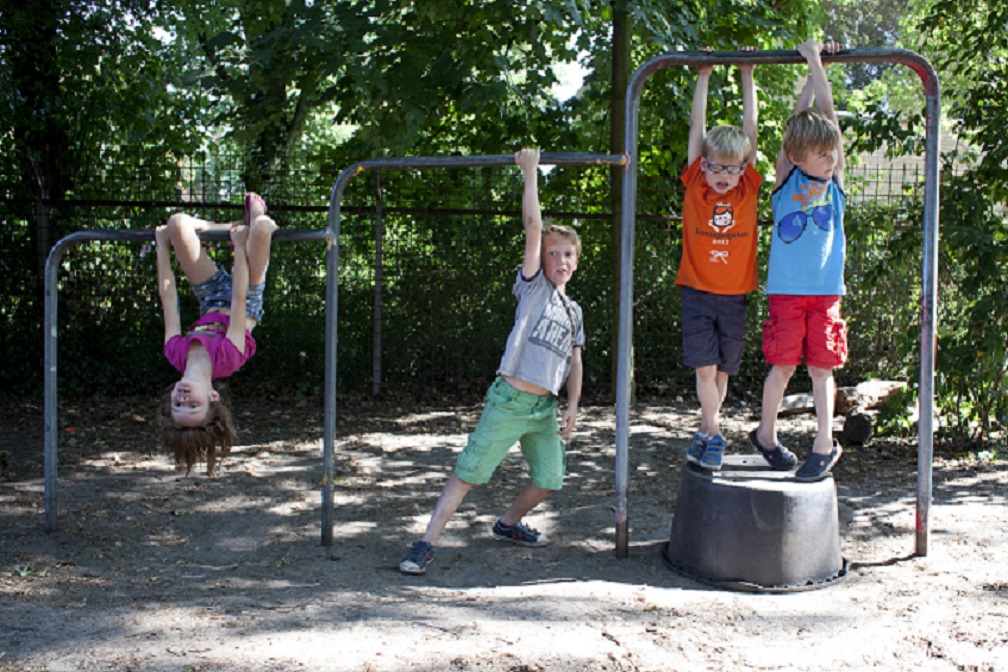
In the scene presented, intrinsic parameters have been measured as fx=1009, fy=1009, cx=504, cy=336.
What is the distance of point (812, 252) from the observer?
409 centimetres

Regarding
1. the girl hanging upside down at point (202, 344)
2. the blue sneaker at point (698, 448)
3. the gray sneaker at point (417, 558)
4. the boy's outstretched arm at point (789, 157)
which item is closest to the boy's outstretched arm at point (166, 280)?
the girl hanging upside down at point (202, 344)

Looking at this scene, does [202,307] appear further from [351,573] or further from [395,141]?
[395,141]

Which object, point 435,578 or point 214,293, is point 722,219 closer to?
point 435,578

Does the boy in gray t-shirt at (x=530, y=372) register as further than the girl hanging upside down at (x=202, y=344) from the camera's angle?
No

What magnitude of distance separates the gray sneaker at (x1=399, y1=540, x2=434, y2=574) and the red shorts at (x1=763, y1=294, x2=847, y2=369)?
5.50 feet

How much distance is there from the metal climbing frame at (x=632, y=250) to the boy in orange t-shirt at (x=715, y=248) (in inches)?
7.4

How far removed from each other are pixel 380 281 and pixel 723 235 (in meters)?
5.03

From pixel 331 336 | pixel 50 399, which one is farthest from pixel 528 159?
pixel 50 399

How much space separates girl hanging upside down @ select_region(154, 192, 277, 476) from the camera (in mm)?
4348

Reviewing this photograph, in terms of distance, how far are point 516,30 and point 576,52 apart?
2.48 ft

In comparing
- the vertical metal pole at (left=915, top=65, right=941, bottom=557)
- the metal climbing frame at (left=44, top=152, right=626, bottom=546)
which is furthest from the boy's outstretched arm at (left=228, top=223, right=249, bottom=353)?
the vertical metal pole at (left=915, top=65, right=941, bottom=557)

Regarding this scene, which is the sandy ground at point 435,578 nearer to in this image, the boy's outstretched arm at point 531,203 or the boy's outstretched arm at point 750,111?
the boy's outstretched arm at point 531,203

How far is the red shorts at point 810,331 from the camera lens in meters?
4.15

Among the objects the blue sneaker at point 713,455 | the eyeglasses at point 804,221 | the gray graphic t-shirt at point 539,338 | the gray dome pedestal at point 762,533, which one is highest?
the eyeglasses at point 804,221
